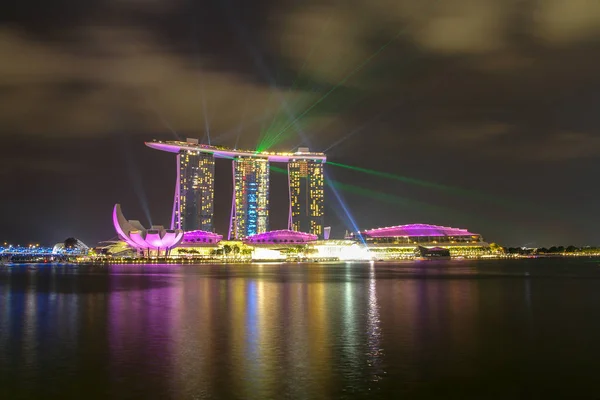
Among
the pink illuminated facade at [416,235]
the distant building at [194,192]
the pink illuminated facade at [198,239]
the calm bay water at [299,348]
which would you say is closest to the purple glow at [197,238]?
the pink illuminated facade at [198,239]

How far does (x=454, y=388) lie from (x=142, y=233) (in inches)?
4477

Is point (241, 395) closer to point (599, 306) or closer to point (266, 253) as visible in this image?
point (599, 306)

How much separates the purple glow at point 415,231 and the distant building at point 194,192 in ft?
165

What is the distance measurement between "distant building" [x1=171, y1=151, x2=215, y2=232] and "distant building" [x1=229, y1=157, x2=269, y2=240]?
8158 millimetres

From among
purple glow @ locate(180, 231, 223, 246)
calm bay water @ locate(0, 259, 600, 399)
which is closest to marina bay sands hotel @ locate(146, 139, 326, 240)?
purple glow @ locate(180, 231, 223, 246)

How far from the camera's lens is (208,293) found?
39625mm

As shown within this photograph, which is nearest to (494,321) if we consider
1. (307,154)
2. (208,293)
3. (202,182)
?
(208,293)

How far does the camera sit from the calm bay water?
585 inches

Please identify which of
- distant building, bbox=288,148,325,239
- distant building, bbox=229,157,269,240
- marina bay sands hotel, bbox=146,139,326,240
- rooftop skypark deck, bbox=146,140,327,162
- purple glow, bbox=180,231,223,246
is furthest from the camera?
distant building, bbox=288,148,325,239

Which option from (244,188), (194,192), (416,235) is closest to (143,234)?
(194,192)

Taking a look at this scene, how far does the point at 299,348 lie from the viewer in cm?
1964

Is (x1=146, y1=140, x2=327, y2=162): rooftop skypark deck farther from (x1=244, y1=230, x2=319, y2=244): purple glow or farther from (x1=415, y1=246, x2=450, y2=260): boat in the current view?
(x1=415, y1=246, x2=450, y2=260): boat

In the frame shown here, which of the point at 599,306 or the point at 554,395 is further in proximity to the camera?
the point at 599,306

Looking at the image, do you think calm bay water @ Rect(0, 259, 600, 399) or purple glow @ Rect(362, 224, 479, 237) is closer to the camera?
calm bay water @ Rect(0, 259, 600, 399)
